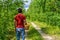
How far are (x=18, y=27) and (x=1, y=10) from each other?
3.67 m

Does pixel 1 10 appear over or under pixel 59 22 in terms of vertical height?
over

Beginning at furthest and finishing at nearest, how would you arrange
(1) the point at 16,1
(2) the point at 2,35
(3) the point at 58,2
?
(3) the point at 58,2 → (1) the point at 16,1 → (2) the point at 2,35

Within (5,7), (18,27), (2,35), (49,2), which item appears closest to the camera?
(18,27)

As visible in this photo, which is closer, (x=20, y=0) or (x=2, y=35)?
(x=2, y=35)

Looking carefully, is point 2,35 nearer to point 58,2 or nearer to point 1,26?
point 1,26

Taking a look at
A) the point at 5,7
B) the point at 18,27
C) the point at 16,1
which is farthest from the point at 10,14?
the point at 18,27

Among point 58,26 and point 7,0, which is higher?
point 7,0

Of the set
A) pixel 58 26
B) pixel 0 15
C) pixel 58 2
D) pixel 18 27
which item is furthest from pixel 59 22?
pixel 18 27

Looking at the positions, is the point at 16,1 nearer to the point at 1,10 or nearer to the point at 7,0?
the point at 7,0

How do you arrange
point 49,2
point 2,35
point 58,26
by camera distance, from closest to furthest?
point 2,35
point 58,26
point 49,2

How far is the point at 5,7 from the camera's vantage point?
1664 cm

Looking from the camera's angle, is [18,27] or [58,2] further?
[58,2]

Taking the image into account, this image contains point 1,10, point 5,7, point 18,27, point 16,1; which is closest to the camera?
point 18,27

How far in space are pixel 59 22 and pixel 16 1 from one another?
684cm
